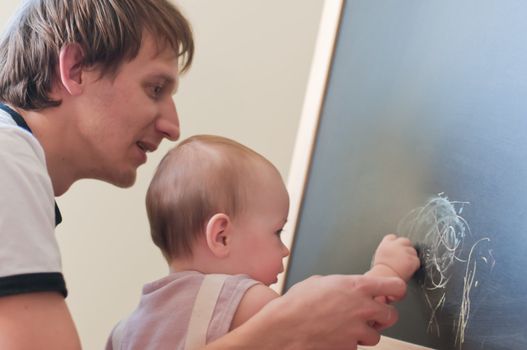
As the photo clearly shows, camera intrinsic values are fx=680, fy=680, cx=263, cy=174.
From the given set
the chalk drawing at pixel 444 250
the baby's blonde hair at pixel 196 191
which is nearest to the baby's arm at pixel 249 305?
→ the baby's blonde hair at pixel 196 191

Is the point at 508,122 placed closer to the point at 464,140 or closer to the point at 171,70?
the point at 464,140

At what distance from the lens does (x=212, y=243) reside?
0.90m

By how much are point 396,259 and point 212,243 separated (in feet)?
0.82

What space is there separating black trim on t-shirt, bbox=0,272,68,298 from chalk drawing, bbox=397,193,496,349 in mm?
470

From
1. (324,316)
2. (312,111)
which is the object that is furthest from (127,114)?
(324,316)

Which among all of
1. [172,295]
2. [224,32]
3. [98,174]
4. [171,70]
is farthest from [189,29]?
[224,32]

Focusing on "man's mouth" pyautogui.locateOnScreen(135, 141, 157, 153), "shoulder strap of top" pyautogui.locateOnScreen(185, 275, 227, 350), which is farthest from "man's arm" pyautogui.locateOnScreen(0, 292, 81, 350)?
"man's mouth" pyautogui.locateOnScreen(135, 141, 157, 153)

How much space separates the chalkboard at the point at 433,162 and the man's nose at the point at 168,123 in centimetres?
23

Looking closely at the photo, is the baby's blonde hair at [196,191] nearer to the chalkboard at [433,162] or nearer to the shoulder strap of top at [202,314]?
the shoulder strap of top at [202,314]

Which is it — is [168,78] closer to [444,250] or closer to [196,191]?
[196,191]

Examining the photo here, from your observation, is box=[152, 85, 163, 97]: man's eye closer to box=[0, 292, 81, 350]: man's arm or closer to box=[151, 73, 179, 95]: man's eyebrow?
box=[151, 73, 179, 95]: man's eyebrow

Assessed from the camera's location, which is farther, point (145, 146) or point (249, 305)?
point (145, 146)

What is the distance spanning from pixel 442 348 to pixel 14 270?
0.53 m

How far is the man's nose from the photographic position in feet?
3.43
